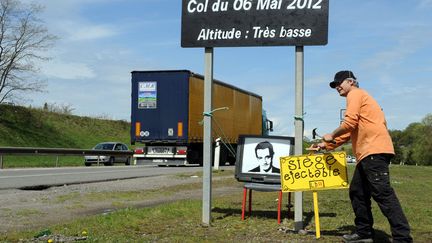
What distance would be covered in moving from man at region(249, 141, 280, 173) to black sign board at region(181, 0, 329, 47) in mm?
1641

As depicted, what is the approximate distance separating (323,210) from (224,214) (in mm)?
1809

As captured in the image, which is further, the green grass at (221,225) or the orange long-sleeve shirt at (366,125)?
the green grass at (221,225)

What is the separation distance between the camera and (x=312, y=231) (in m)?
7.05

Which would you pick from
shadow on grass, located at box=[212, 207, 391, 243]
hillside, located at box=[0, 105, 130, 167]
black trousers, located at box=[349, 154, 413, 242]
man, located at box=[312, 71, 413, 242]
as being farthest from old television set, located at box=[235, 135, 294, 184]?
hillside, located at box=[0, 105, 130, 167]

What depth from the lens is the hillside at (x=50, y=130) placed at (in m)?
42.6

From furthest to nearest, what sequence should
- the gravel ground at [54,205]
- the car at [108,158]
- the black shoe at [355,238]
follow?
the car at [108,158] → the gravel ground at [54,205] → the black shoe at [355,238]

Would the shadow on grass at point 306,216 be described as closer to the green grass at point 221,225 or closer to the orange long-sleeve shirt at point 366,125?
the green grass at point 221,225

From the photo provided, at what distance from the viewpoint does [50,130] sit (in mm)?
46906

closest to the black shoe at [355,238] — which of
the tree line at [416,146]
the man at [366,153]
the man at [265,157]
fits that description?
the man at [366,153]

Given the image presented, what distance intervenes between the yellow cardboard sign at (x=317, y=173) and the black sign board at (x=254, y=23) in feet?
5.03

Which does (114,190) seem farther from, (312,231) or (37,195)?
(312,231)

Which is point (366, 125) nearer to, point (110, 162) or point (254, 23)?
point (254, 23)

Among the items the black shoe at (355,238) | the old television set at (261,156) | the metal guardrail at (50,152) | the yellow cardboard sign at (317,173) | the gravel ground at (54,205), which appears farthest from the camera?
the metal guardrail at (50,152)

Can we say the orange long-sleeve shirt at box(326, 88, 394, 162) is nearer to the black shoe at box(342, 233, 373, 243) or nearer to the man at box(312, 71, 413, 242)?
the man at box(312, 71, 413, 242)
